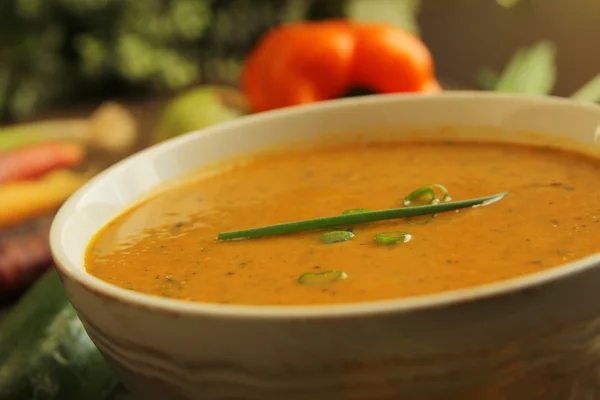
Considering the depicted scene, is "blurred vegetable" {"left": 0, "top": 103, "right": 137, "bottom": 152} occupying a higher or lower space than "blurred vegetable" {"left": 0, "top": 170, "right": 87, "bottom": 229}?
lower

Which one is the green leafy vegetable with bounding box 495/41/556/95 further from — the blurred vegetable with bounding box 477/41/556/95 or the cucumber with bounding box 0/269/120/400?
the cucumber with bounding box 0/269/120/400

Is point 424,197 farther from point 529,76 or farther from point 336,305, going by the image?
point 529,76

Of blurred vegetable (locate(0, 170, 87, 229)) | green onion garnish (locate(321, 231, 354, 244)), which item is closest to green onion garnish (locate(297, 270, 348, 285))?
green onion garnish (locate(321, 231, 354, 244))

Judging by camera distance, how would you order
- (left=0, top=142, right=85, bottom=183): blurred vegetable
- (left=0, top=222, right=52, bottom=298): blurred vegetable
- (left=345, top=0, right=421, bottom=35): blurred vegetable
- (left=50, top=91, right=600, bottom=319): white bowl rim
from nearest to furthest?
1. (left=50, top=91, right=600, bottom=319): white bowl rim
2. (left=0, top=222, right=52, bottom=298): blurred vegetable
3. (left=0, top=142, right=85, bottom=183): blurred vegetable
4. (left=345, top=0, right=421, bottom=35): blurred vegetable

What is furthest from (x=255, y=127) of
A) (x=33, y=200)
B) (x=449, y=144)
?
(x=33, y=200)

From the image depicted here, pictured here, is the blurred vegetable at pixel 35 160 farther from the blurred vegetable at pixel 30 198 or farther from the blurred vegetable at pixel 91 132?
the blurred vegetable at pixel 91 132

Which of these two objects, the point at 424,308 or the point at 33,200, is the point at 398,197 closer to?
the point at 424,308

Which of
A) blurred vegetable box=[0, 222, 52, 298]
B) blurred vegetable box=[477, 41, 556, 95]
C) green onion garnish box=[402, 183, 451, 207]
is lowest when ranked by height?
blurred vegetable box=[0, 222, 52, 298]

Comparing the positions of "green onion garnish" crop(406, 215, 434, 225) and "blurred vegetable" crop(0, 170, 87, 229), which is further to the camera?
"blurred vegetable" crop(0, 170, 87, 229)

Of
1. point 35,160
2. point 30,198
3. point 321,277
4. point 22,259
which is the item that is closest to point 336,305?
point 321,277
